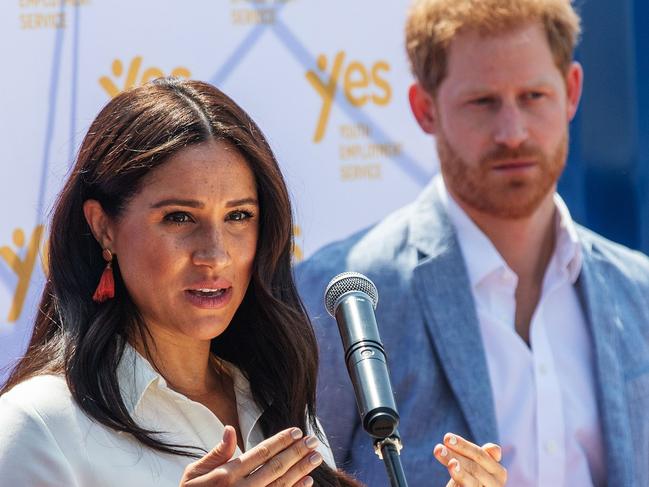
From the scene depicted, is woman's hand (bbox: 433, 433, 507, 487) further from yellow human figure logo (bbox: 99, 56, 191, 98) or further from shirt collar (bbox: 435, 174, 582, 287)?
yellow human figure logo (bbox: 99, 56, 191, 98)

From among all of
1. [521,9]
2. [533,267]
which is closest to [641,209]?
[533,267]

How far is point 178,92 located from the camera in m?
2.58

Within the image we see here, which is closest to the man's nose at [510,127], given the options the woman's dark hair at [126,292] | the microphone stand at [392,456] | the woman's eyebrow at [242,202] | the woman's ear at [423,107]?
the woman's ear at [423,107]

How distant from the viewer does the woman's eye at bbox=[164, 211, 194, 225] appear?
7.96ft

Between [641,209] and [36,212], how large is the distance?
1.85 m

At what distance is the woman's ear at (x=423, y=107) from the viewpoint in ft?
12.3

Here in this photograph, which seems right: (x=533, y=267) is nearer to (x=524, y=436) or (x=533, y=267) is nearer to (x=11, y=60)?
(x=524, y=436)

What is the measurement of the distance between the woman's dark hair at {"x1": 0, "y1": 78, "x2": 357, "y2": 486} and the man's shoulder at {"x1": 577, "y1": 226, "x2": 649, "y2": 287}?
4.37ft

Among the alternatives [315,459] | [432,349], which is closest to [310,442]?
[315,459]

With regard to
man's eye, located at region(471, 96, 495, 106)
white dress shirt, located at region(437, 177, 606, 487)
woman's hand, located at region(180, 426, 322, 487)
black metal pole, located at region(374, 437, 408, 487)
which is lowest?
white dress shirt, located at region(437, 177, 606, 487)

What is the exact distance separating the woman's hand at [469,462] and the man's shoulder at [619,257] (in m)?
1.54

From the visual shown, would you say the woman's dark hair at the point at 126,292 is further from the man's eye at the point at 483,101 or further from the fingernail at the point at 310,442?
the man's eye at the point at 483,101

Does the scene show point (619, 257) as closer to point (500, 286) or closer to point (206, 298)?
point (500, 286)

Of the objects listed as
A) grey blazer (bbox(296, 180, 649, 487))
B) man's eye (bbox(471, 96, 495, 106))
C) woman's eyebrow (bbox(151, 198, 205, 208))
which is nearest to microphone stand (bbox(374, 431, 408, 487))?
woman's eyebrow (bbox(151, 198, 205, 208))
